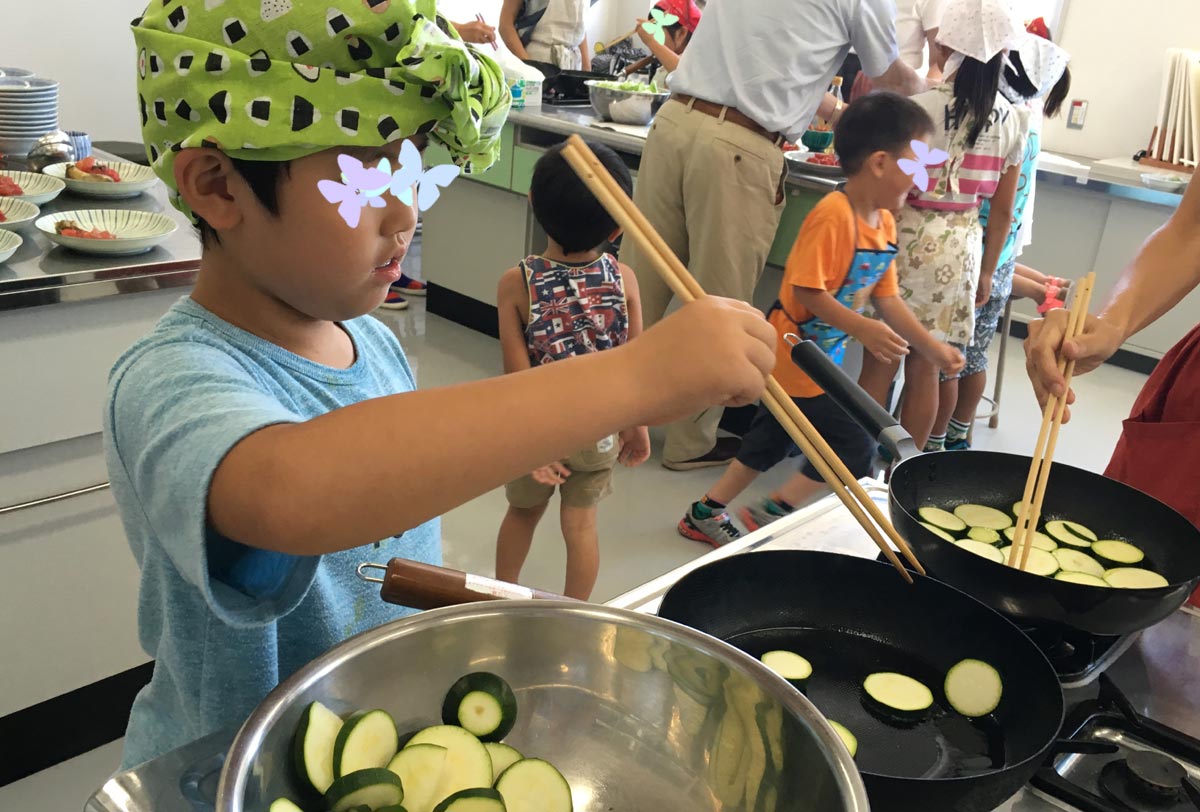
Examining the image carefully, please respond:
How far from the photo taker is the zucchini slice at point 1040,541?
1.08 m

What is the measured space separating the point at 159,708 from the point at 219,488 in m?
0.41

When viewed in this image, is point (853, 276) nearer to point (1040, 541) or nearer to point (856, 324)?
point (856, 324)

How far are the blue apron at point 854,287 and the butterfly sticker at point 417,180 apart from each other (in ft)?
6.07

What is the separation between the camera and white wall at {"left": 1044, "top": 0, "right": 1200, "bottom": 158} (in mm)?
4445

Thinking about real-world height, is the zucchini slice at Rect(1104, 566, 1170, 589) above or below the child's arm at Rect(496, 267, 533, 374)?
above

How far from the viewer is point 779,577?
918mm

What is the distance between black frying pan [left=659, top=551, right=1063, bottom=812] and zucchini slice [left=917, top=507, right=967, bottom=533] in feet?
0.61

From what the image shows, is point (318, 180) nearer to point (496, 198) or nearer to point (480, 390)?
point (480, 390)

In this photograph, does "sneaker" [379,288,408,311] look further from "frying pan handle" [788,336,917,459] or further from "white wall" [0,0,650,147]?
"frying pan handle" [788,336,917,459]

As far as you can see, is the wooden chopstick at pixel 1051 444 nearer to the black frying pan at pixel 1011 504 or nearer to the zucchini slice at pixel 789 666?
the black frying pan at pixel 1011 504

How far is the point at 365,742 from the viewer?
24.6 inches

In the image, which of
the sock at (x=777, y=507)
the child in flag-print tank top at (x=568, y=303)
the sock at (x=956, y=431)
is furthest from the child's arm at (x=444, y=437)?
the sock at (x=956, y=431)

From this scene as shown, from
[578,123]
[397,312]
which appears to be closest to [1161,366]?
[578,123]

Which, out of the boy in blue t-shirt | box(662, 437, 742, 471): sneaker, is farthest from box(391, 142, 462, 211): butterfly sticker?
box(662, 437, 742, 471): sneaker
